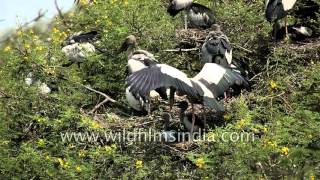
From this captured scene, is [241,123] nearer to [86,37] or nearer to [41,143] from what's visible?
[41,143]

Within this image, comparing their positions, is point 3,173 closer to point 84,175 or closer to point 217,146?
point 84,175

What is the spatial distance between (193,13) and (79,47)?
5.82 feet

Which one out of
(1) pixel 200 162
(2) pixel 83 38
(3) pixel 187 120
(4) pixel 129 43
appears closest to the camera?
(1) pixel 200 162

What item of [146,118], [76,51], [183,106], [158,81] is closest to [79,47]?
[76,51]

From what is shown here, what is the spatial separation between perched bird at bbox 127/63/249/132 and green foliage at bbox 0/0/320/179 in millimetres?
241

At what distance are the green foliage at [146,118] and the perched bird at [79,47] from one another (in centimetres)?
11

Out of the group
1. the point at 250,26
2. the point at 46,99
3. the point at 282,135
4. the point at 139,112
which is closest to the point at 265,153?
the point at 282,135

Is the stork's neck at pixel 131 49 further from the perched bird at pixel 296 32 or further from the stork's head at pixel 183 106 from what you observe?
the perched bird at pixel 296 32

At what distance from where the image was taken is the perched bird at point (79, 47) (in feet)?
28.9

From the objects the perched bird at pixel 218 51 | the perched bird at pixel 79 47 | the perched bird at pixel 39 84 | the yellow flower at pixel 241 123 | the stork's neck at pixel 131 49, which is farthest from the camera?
the perched bird at pixel 79 47

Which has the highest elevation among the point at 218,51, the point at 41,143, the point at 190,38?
the point at 190,38

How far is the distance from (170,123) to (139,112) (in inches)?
20.0

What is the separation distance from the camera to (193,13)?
989cm

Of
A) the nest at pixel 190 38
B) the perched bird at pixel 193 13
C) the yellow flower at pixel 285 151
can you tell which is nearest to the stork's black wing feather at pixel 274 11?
the nest at pixel 190 38
